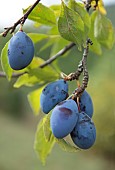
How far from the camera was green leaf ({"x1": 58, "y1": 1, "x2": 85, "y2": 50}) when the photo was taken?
2.21ft

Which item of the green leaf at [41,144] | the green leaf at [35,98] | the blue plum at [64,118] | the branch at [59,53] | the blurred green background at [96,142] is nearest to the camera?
the blue plum at [64,118]

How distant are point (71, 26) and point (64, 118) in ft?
0.47

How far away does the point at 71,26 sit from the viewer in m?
0.68

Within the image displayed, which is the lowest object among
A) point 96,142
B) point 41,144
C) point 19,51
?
point 96,142

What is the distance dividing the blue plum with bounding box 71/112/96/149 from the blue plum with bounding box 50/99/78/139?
12 mm

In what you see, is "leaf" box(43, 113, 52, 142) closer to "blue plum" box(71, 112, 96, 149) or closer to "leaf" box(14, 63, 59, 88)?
"blue plum" box(71, 112, 96, 149)

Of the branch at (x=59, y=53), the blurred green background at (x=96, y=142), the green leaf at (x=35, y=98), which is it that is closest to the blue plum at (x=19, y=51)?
the branch at (x=59, y=53)

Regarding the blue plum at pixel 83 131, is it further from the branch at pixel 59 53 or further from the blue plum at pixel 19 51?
the branch at pixel 59 53

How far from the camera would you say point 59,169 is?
521cm

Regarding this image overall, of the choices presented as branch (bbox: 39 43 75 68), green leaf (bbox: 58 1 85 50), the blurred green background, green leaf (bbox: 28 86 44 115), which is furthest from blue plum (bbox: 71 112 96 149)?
the blurred green background

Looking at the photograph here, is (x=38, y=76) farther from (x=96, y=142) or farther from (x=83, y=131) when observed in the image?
(x=96, y=142)

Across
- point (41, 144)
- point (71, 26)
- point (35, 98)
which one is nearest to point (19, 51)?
point (71, 26)

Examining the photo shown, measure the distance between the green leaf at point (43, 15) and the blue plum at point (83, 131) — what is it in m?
0.23

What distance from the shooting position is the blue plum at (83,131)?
651 millimetres
